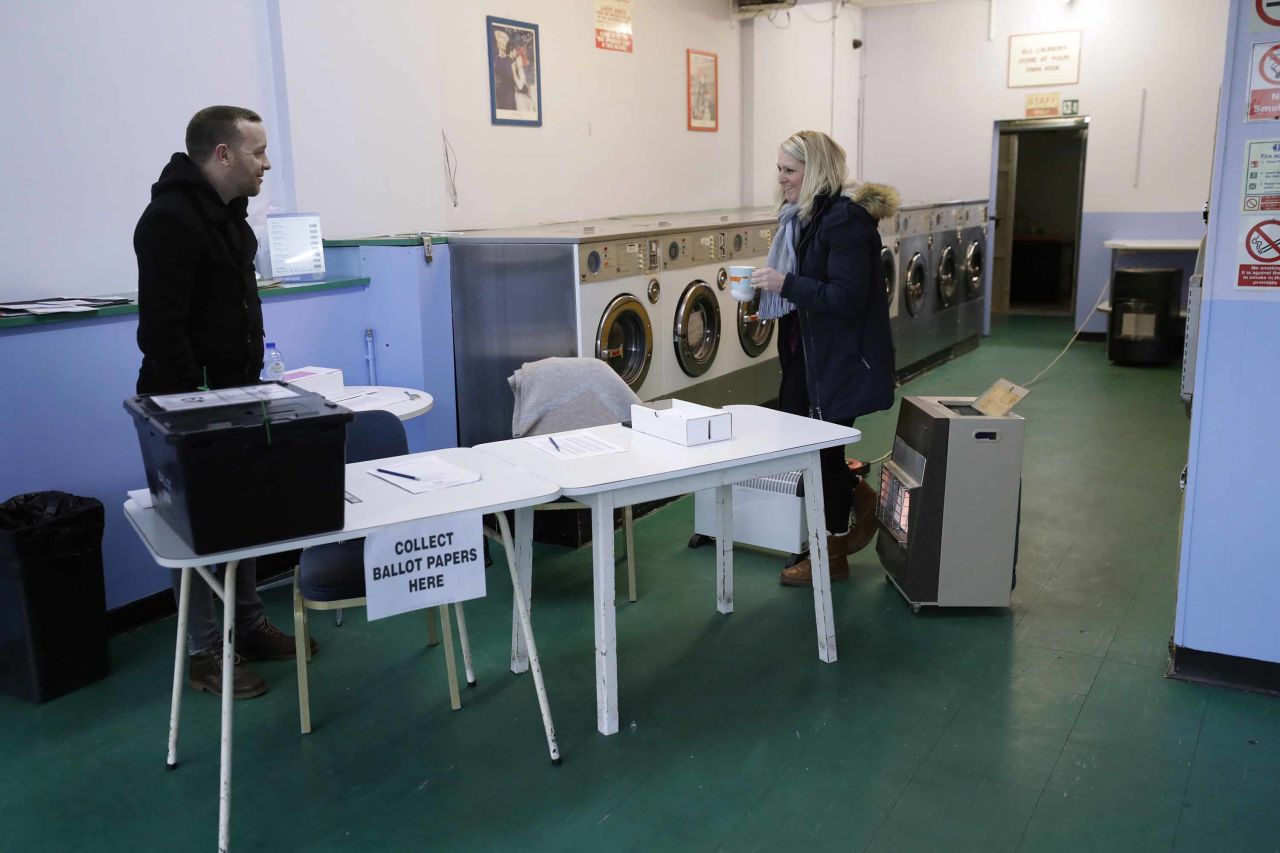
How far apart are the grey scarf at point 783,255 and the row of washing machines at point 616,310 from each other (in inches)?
26.0

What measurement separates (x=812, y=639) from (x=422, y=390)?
187 centimetres

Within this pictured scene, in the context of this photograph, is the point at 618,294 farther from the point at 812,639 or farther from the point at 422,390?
the point at 812,639

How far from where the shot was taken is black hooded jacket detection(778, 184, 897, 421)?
3457 millimetres

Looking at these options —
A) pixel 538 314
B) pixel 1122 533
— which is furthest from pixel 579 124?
pixel 1122 533

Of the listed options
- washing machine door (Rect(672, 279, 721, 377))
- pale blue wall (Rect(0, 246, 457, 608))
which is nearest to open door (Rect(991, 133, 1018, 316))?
washing machine door (Rect(672, 279, 721, 377))

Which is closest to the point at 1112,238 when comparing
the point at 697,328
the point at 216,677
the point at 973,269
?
the point at 973,269

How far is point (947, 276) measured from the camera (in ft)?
27.0

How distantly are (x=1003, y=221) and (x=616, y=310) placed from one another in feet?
24.4

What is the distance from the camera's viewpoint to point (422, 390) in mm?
4227

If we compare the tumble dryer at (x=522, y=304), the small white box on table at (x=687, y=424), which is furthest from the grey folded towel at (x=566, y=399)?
the small white box on table at (x=687, y=424)

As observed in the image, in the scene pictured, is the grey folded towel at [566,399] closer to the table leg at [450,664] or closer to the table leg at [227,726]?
the table leg at [450,664]

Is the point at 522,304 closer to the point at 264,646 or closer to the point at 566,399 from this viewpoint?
the point at 566,399

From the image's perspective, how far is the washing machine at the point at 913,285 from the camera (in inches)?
289

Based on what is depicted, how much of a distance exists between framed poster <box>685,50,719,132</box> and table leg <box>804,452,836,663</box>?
467cm
